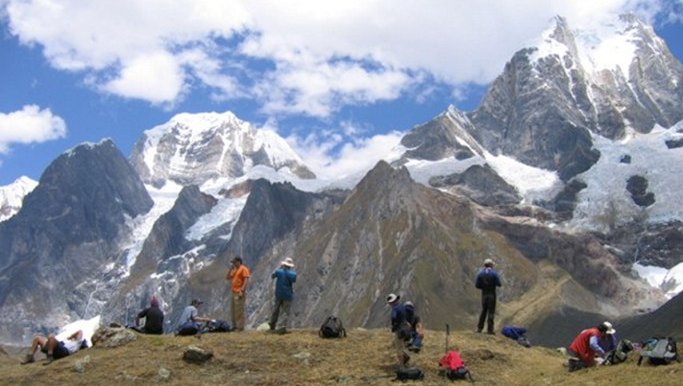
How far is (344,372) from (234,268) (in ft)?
30.6

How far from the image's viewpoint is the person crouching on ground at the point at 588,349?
103 ft

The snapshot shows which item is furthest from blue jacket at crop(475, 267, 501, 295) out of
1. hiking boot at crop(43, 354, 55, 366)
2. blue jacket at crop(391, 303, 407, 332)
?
hiking boot at crop(43, 354, 55, 366)

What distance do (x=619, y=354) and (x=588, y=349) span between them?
1.27 metres

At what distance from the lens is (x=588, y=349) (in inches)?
1246

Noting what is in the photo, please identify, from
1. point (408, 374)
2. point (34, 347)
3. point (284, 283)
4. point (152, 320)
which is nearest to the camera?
point (408, 374)

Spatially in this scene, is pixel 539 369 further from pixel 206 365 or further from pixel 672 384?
pixel 206 365

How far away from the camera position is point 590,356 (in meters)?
31.7

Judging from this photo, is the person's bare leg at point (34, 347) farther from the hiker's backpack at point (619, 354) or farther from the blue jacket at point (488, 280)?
the hiker's backpack at point (619, 354)

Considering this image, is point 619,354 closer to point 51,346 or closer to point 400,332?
point 400,332

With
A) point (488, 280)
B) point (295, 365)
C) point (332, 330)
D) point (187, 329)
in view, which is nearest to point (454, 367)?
point (295, 365)

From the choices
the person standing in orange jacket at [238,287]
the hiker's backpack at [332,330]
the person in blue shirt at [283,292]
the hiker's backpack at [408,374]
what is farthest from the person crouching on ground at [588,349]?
the person standing in orange jacket at [238,287]

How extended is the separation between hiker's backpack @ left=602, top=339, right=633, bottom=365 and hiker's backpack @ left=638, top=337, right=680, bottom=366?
68 cm

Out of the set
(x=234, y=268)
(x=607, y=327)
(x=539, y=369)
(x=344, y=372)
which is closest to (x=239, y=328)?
(x=234, y=268)

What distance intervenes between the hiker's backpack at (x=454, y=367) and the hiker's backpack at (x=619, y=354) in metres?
4.57
